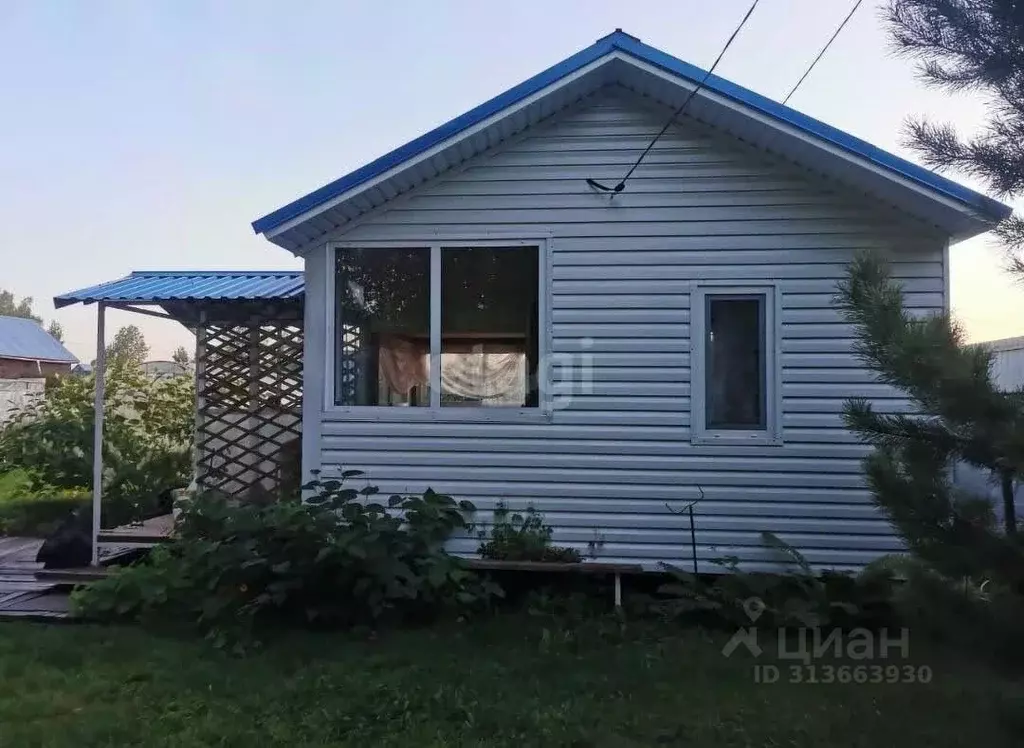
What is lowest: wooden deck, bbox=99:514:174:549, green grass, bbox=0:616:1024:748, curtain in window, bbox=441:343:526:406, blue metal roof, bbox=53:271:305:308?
green grass, bbox=0:616:1024:748

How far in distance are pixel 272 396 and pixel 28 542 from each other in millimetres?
3784

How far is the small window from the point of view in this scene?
611 centimetres

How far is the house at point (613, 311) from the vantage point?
19.8 feet

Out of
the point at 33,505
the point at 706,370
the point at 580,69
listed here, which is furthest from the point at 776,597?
the point at 33,505

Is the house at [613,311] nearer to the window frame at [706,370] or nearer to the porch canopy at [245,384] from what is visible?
the window frame at [706,370]

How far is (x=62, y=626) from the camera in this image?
5.91 m

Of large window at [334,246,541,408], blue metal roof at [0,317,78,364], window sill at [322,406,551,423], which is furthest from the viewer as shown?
blue metal roof at [0,317,78,364]

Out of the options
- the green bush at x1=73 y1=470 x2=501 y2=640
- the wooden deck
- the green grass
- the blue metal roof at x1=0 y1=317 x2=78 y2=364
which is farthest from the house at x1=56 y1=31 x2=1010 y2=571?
the blue metal roof at x1=0 y1=317 x2=78 y2=364

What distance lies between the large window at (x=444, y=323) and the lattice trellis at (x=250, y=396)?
4.61 feet

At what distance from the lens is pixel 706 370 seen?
20.2 feet

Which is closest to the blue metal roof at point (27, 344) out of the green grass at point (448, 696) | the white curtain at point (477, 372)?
the green grass at point (448, 696)

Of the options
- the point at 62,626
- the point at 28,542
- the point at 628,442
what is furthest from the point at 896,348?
the point at 28,542

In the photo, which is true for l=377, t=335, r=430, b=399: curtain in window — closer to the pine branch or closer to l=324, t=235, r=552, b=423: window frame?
l=324, t=235, r=552, b=423: window frame

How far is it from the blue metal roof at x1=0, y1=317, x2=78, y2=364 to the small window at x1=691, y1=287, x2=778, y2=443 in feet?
86.1
